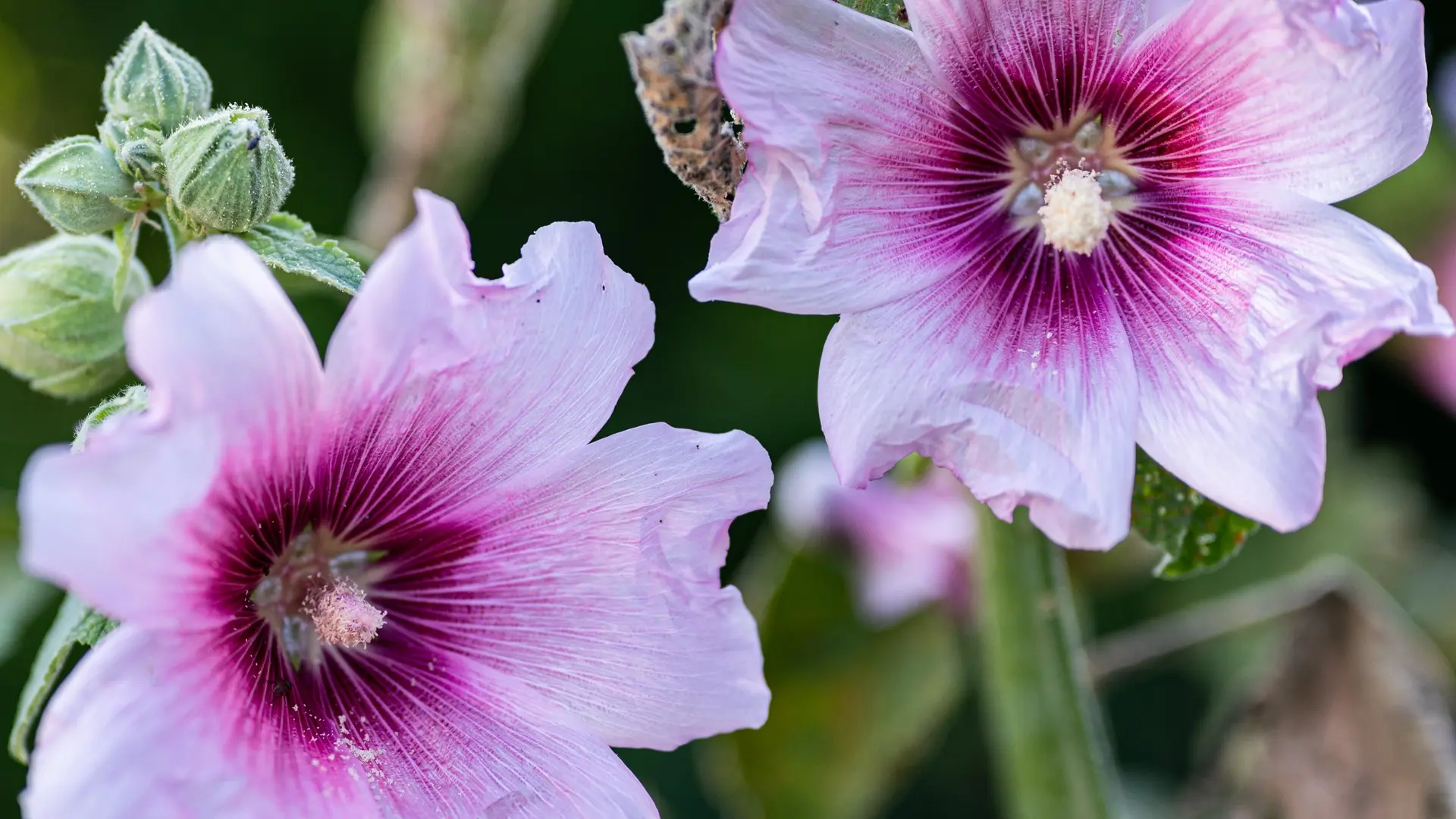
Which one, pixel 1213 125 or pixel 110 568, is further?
pixel 1213 125

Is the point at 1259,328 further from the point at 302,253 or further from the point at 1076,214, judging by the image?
the point at 302,253

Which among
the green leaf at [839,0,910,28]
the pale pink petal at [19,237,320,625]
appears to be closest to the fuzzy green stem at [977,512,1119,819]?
the green leaf at [839,0,910,28]

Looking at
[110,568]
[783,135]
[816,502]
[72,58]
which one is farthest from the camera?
[72,58]

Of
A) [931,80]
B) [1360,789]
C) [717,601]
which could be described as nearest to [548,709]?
[717,601]

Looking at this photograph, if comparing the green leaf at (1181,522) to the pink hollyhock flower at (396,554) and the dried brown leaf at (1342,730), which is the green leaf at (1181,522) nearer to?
the pink hollyhock flower at (396,554)

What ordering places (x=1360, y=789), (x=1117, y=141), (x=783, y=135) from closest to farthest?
(x=783, y=135) < (x=1117, y=141) < (x=1360, y=789)

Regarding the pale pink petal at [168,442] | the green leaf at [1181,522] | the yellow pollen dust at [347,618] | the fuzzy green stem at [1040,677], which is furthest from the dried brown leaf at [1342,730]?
the pale pink petal at [168,442]

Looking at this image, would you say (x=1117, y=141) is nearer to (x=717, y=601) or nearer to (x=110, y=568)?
(x=717, y=601)
